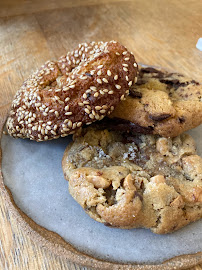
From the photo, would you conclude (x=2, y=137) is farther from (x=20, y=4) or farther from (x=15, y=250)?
(x=20, y=4)

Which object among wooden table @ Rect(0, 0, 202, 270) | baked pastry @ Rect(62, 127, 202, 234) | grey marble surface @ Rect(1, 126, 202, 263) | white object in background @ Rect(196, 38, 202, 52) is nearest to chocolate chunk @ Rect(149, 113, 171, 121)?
baked pastry @ Rect(62, 127, 202, 234)

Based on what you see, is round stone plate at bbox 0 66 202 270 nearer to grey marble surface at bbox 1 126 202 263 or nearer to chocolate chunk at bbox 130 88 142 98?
grey marble surface at bbox 1 126 202 263

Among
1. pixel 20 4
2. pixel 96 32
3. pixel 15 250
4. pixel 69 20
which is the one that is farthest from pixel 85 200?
pixel 20 4

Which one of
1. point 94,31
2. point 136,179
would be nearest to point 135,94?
point 136,179

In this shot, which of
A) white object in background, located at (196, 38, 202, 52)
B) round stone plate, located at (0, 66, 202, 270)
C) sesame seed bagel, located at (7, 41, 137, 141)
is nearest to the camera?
round stone plate, located at (0, 66, 202, 270)

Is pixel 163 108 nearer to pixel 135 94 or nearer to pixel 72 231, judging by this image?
pixel 135 94
